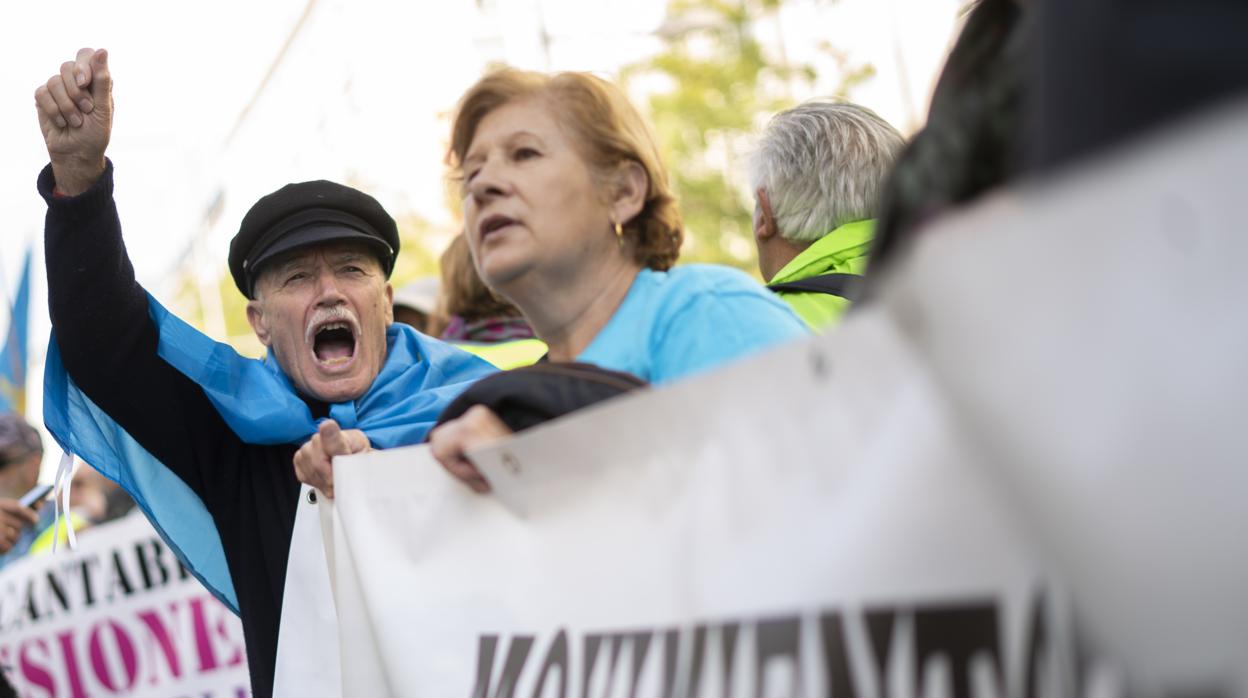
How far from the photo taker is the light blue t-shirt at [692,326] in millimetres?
2064

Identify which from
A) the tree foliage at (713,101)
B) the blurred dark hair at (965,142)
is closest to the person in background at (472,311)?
the blurred dark hair at (965,142)

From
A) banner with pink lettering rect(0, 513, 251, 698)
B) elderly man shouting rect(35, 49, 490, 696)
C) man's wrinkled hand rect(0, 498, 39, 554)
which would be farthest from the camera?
banner with pink lettering rect(0, 513, 251, 698)

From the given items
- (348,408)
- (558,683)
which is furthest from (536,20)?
(558,683)

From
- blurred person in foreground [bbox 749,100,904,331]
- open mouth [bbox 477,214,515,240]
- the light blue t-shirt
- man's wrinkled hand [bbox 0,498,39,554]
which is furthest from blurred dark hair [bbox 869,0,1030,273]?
man's wrinkled hand [bbox 0,498,39,554]

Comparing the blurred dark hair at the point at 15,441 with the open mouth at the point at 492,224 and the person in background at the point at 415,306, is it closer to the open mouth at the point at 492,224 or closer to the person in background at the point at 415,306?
the person in background at the point at 415,306

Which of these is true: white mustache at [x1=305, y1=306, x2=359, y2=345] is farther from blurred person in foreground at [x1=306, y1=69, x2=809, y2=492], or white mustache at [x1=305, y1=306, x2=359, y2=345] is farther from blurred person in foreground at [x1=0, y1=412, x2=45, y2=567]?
blurred person in foreground at [x1=0, y1=412, x2=45, y2=567]

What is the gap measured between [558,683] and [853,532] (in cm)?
66

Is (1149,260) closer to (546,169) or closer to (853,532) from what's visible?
(853,532)

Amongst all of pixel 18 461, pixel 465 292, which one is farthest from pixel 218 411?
pixel 18 461

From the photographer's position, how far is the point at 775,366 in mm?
1573

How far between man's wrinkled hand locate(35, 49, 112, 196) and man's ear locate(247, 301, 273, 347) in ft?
1.71

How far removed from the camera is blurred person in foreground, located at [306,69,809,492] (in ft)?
7.05

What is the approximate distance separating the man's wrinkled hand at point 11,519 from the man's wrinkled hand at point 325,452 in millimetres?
2250

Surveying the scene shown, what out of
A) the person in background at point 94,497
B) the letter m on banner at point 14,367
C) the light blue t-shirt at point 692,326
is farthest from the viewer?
the letter m on banner at point 14,367
